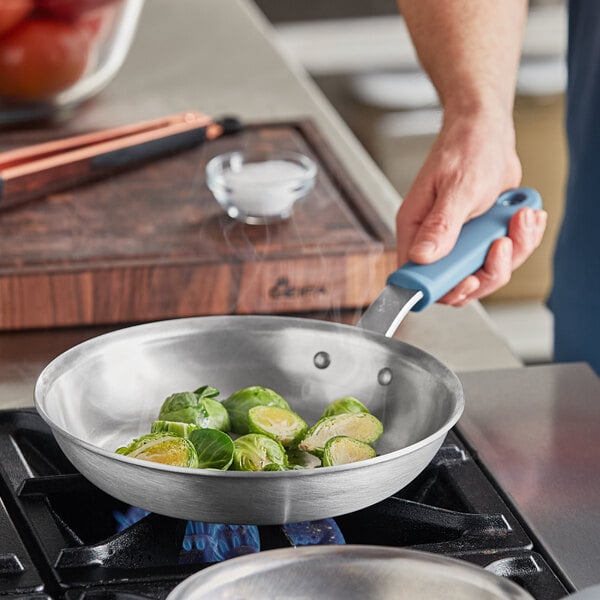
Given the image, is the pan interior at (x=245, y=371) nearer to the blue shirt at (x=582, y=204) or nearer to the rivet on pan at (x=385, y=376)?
the rivet on pan at (x=385, y=376)

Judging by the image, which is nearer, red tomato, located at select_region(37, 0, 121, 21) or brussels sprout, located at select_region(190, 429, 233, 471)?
brussels sprout, located at select_region(190, 429, 233, 471)

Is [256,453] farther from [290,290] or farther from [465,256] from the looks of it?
[290,290]

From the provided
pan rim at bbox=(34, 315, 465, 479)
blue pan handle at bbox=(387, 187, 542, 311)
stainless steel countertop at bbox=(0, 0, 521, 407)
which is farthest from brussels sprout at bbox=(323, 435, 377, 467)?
stainless steel countertop at bbox=(0, 0, 521, 407)

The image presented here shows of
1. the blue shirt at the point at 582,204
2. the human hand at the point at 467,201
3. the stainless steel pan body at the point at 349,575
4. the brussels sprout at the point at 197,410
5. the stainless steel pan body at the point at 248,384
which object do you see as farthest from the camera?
the blue shirt at the point at 582,204

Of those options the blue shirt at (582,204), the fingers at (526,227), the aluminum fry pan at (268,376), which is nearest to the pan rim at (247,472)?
the aluminum fry pan at (268,376)

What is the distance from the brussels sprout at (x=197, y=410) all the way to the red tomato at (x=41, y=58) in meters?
0.98

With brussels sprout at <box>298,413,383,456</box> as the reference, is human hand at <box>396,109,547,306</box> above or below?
above

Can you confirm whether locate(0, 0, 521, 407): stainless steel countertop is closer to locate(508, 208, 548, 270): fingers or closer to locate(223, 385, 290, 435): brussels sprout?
locate(508, 208, 548, 270): fingers

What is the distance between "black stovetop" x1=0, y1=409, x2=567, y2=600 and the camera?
814 millimetres

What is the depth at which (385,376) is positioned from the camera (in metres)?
1.05

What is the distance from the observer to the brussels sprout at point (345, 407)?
1.00 m

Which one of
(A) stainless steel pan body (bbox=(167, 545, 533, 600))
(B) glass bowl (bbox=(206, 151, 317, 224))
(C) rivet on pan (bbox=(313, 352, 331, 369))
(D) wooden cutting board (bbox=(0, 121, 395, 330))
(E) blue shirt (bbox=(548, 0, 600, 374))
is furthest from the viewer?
(E) blue shirt (bbox=(548, 0, 600, 374))

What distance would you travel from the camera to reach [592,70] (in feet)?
5.49

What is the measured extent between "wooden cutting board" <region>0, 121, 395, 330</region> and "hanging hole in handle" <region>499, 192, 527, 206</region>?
0.55 feet
